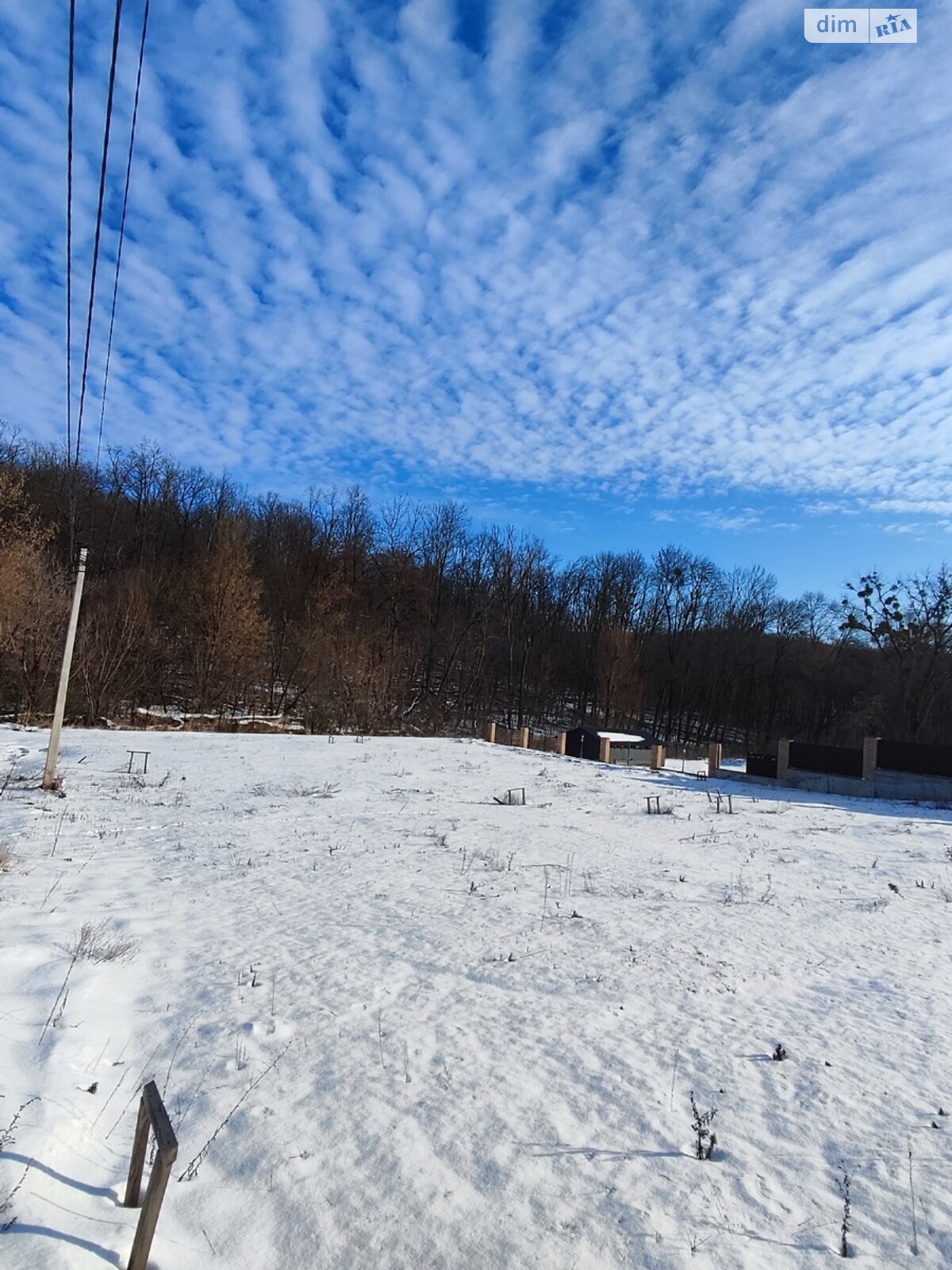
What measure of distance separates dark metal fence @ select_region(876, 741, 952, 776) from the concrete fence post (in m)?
0.08

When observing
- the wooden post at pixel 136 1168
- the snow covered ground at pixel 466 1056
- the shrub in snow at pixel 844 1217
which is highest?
the wooden post at pixel 136 1168

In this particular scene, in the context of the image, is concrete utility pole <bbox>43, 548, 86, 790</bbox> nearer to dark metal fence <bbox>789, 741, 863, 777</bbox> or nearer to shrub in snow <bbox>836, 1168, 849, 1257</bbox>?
shrub in snow <bbox>836, 1168, 849, 1257</bbox>

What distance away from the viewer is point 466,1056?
4.19 metres

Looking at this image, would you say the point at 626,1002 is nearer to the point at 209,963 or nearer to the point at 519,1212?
the point at 519,1212

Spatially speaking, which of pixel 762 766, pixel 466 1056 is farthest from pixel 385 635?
pixel 466 1056

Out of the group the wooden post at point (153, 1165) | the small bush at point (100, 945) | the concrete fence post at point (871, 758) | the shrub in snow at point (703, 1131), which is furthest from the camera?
the concrete fence post at point (871, 758)

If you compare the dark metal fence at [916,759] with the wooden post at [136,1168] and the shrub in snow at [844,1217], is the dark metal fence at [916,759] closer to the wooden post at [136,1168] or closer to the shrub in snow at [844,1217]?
the shrub in snow at [844,1217]

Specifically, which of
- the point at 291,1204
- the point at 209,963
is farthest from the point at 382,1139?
the point at 209,963

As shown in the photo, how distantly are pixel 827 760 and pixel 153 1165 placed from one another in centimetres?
2683

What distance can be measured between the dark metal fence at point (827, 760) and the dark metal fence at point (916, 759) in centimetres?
76

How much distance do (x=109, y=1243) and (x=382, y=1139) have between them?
1271 mm

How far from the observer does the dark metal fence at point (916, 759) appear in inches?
895

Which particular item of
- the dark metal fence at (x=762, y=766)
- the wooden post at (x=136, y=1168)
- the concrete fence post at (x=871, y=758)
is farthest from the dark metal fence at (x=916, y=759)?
the wooden post at (x=136, y=1168)

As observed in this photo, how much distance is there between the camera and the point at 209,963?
5434mm
